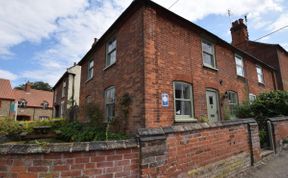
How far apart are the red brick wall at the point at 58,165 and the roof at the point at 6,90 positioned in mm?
27750

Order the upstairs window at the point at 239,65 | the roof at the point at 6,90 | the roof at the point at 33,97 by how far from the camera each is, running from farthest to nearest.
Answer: the roof at the point at 33,97, the roof at the point at 6,90, the upstairs window at the point at 239,65

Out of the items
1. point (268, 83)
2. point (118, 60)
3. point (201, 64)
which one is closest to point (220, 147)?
point (201, 64)

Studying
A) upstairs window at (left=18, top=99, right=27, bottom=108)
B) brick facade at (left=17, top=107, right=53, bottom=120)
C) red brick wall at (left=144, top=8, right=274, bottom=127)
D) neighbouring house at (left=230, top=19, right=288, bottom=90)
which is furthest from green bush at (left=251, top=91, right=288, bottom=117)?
upstairs window at (left=18, top=99, right=27, bottom=108)

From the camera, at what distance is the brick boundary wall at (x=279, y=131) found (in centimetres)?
693

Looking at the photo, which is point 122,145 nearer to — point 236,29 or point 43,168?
point 43,168

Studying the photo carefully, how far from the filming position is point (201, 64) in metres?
9.25

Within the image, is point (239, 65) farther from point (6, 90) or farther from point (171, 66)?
point (6, 90)

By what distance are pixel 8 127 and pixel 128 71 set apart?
8.25 metres

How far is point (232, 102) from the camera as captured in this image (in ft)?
36.8

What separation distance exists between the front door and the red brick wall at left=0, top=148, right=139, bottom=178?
23.6ft

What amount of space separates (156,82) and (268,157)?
4.50 meters

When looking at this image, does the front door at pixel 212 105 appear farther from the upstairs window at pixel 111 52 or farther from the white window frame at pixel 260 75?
the white window frame at pixel 260 75

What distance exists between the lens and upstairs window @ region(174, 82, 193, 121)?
308 inches

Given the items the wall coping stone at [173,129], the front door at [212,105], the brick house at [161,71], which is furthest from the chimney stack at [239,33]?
the wall coping stone at [173,129]
